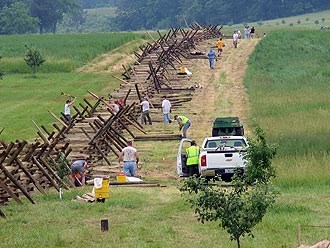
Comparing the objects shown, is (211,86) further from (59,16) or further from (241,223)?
(59,16)

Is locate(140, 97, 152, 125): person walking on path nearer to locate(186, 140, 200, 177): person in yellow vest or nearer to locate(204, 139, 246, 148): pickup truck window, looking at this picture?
locate(204, 139, 246, 148): pickup truck window

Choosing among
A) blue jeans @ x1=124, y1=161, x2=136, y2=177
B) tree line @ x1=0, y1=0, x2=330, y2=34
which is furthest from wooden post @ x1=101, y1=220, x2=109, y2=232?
tree line @ x1=0, y1=0, x2=330, y2=34

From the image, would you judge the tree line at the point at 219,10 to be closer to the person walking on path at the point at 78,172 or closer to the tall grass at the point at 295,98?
the tall grass at the point at 295,98

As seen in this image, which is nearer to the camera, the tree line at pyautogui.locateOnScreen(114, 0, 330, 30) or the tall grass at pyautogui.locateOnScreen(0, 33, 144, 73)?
the tall grass at pyautogui.locateOnScreen(0, 33, 144, 73)

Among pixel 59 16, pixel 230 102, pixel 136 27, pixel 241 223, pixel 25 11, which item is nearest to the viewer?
pixel 241 223

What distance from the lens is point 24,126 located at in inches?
1638

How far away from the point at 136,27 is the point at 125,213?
131756 mm

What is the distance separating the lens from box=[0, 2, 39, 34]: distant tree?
12381 cm

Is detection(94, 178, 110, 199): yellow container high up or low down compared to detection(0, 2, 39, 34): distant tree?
up

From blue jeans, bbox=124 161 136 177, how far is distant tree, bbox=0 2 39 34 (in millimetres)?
96899

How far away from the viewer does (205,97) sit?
5153cm

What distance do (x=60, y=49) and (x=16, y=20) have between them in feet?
155

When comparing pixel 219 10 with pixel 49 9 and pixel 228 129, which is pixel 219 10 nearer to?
pixel 49 9

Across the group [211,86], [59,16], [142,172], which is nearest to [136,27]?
[59,16]
